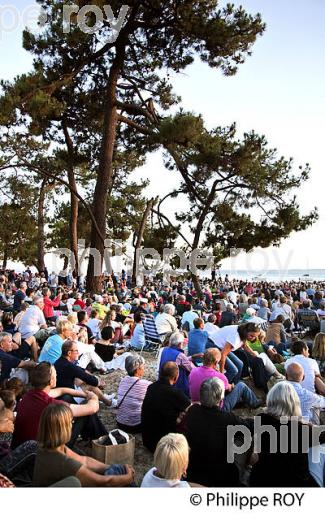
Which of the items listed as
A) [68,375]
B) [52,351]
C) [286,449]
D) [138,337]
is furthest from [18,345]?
[286,449]

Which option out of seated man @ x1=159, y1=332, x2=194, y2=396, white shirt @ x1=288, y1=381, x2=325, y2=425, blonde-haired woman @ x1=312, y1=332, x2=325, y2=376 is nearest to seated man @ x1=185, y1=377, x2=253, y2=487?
white shirt @ x1=288, y1=381, x2=325, y2=425

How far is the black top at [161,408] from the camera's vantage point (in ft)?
12.8

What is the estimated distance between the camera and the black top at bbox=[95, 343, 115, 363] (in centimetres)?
709

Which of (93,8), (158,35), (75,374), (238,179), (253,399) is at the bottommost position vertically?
(253,399)

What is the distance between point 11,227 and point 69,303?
20660 mm

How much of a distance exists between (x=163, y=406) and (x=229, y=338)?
1795mm

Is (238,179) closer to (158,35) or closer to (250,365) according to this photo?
(158,35)

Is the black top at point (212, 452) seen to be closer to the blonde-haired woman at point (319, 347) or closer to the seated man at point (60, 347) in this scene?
the seated man at point (60, 347)

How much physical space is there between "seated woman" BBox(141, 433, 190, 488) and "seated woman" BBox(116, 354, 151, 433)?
6.45 feet

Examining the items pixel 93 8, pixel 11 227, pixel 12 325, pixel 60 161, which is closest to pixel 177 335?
pixel 12 325

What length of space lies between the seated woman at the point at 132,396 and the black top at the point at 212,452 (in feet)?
4.39

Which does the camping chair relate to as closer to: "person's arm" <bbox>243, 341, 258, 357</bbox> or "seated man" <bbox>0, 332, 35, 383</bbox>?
"person's arm" <bbox>243, 341, 258, 357</bbox>

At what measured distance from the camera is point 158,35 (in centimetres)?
1534

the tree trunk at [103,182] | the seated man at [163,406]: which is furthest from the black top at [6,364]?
the tree trunk at [103,182]
